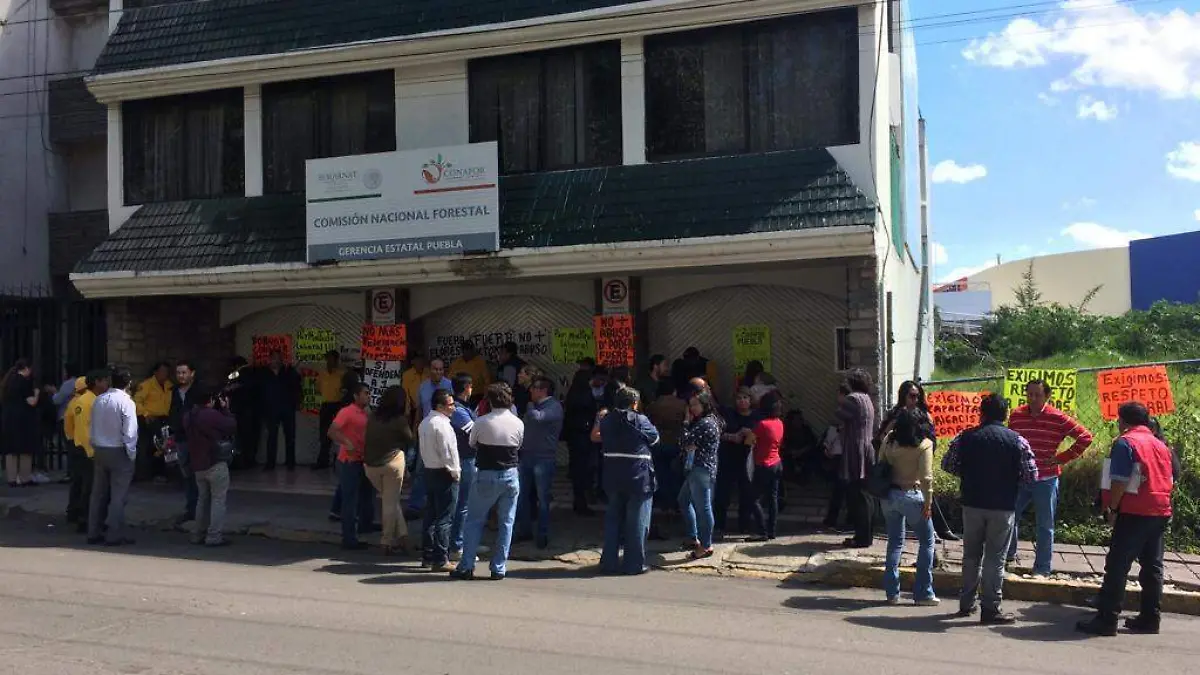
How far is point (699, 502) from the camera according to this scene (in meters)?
8.87

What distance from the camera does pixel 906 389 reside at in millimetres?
8344

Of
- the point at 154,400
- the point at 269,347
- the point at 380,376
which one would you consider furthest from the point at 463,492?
the point at 269,347

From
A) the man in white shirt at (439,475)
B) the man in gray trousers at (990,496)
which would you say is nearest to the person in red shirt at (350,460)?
the man in white shirt at (439,475)

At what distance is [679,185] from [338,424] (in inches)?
181

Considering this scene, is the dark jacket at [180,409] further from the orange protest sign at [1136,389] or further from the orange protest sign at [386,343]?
the orange protest sign at [1136,389]

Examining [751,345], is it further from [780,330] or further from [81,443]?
[81,443]

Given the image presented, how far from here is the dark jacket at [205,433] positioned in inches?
378

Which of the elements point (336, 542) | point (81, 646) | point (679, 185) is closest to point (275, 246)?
point (336, 542)

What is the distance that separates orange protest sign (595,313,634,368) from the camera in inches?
488

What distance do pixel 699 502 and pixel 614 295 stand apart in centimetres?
440

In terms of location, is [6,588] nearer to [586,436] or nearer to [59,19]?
[586,436]

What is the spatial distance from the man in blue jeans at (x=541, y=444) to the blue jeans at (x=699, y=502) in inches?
53.4

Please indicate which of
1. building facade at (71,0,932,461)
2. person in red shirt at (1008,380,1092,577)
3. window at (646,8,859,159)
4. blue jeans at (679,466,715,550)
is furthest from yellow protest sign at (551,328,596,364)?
person in red shirt at (1008,380,1092,577)

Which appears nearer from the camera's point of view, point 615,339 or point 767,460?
point 767,460
